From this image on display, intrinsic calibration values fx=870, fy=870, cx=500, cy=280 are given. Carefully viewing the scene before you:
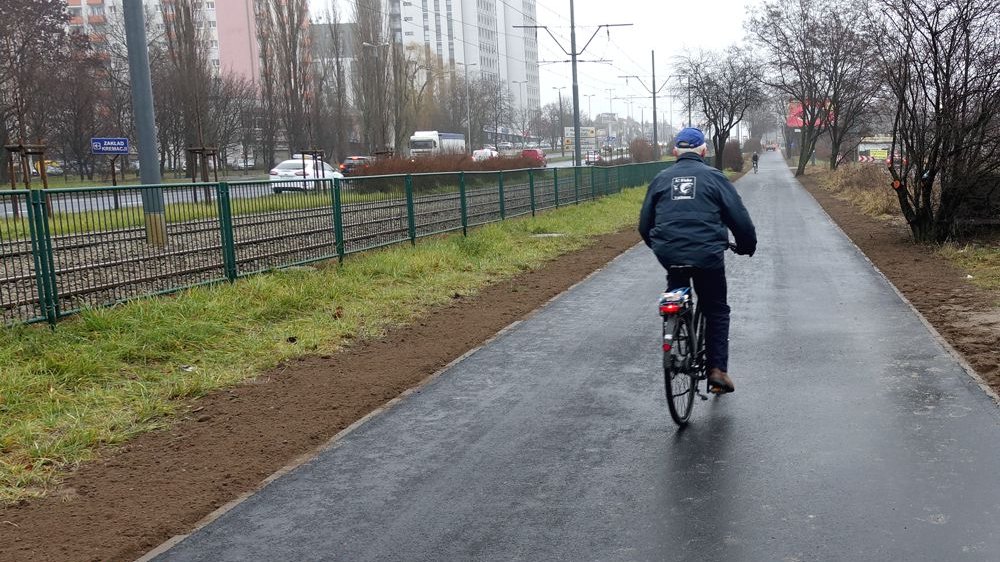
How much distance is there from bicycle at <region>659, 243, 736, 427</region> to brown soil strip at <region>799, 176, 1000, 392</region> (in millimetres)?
2107

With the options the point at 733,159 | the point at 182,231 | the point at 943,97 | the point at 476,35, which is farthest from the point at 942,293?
the point at 476,35

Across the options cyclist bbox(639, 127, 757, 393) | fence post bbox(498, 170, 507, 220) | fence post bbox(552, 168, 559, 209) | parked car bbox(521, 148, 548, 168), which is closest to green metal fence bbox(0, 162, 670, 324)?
fence post bbox(498, 170, 507, 220)

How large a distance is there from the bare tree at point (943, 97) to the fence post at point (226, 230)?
1004cm

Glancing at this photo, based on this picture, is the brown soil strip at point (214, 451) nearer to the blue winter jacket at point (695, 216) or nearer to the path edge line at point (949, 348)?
the blue winter jacket at point (695, 216)

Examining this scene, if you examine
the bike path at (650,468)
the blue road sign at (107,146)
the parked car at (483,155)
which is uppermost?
the blue road sign at (107,146)

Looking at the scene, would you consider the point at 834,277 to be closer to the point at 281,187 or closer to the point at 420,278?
the point at 420,278

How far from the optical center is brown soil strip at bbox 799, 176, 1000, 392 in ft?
22.6

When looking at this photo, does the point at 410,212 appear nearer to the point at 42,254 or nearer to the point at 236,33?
the point at 42,254

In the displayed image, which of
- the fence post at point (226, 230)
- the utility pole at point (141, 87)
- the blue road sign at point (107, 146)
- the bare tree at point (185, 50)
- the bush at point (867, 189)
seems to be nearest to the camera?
the fence post at point (226, 230)

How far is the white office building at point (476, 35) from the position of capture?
134 m

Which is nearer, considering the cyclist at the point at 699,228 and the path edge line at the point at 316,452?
the path edge line at the point at 316,452

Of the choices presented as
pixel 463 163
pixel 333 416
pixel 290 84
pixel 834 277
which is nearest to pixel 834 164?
pixel 463 163

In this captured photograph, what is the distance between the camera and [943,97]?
13.0 m

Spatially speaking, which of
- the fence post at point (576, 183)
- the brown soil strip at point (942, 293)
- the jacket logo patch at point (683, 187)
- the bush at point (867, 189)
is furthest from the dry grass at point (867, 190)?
the jacket logo patch at point (683, 187)
